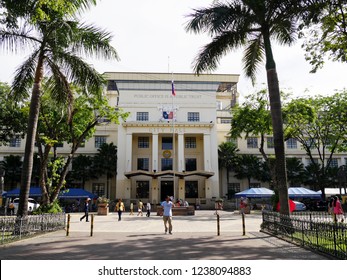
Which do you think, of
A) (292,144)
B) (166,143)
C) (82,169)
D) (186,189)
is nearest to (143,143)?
(166,143)

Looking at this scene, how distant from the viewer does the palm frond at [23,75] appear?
13.8m

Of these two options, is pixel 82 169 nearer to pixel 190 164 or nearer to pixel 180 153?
pixel 180 153

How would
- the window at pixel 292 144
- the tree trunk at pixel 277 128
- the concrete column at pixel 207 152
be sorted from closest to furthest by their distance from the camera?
1. the tree trunk at pixel 277 128
2. the concrete column at pixel 207 152
3. the window at pixel 292 144

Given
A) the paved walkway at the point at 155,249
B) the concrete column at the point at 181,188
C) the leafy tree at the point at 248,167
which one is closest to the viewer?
the paved walkway at the point at 155,249

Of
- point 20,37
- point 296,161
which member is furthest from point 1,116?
point 296,161

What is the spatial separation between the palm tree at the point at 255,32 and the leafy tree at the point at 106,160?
29070mm

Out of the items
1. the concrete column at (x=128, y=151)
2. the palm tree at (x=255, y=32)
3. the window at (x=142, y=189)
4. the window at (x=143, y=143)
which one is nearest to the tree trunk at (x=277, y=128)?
the palm tree at (x=255, y=32)

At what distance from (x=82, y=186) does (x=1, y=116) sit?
18649mm

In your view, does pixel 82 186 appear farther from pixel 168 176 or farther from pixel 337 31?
pixel 337 31

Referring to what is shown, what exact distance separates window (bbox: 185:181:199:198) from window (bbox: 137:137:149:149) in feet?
24.8

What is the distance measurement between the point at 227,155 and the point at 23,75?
106ft

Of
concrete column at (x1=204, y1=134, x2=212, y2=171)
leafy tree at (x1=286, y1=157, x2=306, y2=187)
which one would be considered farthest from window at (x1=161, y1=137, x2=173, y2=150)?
leafy tree at (x1=286, y1=157, x2=306, y2=187)

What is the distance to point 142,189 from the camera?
42.3 m

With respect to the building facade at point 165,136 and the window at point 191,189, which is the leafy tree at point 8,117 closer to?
the building facade at point 165,136
